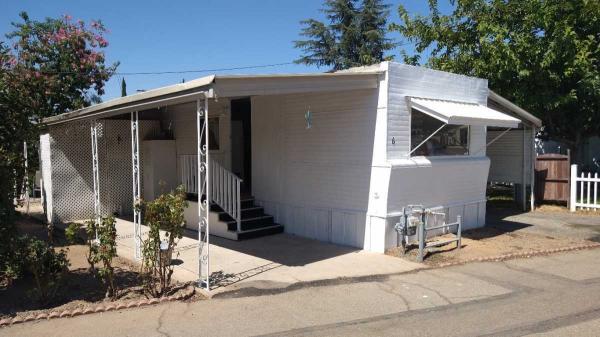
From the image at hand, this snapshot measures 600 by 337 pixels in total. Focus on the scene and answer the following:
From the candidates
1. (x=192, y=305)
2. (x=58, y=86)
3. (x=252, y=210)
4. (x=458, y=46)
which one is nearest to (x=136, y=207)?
(x=192, y=305)


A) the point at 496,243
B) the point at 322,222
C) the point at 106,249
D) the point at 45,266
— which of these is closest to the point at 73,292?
the point at 45,266

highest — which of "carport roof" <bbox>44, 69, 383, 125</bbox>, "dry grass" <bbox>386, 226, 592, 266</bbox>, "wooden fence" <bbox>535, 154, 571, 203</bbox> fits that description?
"carport roof" <bbox>44, 69, 383, 125</bbox>

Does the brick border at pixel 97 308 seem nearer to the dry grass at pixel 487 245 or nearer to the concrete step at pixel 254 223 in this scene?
the concrete step at pixel 254 223

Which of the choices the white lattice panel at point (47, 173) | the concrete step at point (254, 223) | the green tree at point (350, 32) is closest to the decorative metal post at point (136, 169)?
the concrete step at point (254, 223)

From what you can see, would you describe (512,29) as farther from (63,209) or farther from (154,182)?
(63,209)

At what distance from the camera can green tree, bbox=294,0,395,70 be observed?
31672mm

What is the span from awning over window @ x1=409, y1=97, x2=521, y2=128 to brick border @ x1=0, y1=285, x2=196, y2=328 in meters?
4.71

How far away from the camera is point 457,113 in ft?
26.7

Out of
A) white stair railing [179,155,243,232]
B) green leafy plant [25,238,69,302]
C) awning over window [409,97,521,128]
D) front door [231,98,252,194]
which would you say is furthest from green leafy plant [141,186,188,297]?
front door [231,98,252,194]

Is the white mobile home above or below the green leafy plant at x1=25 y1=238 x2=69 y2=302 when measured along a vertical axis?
above

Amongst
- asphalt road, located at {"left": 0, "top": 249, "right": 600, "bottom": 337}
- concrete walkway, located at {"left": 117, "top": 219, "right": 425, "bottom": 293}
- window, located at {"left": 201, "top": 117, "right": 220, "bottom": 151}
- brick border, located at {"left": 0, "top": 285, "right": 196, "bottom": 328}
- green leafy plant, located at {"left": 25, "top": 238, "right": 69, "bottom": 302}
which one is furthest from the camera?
window, located at {"left": 201, "top": 117, "right": 220, "bottom": 151}

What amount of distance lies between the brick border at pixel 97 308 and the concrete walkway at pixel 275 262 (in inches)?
19.7

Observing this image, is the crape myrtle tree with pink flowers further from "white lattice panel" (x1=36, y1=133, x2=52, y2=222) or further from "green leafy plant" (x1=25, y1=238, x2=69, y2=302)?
"green leafy plant" (x1=25, y1=238, x2=69, y2=302)

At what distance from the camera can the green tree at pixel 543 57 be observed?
12.5 meters
